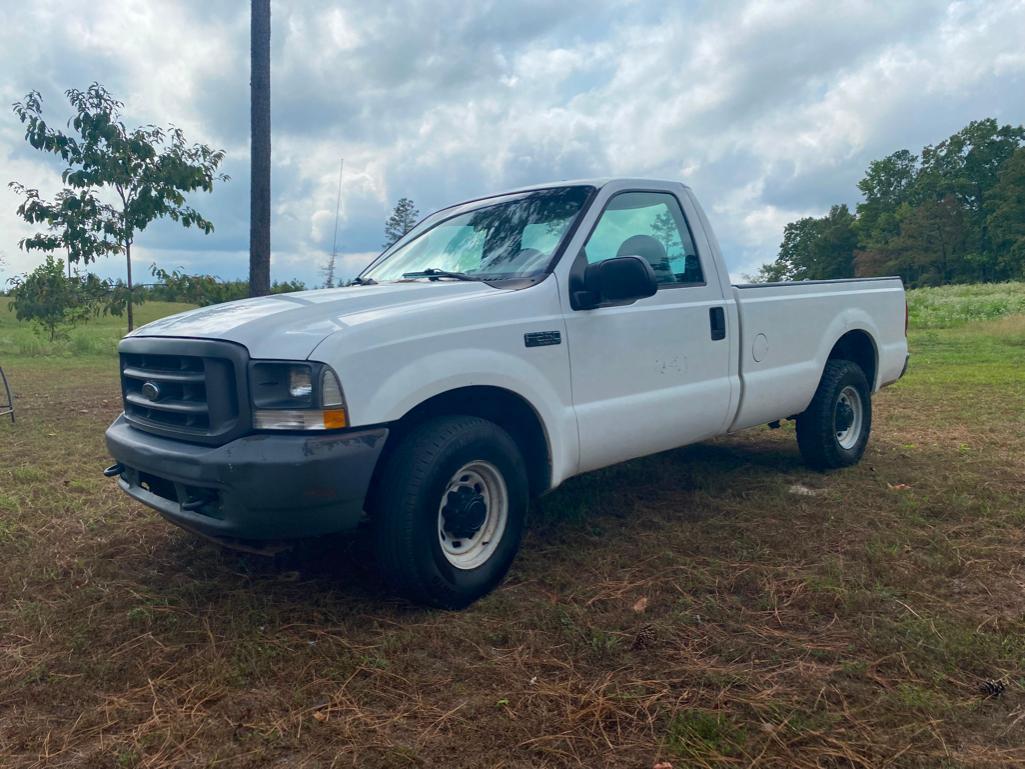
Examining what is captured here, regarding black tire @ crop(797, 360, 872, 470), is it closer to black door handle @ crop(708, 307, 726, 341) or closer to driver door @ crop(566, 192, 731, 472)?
driver door @ crop(566, 192, 731, 472)

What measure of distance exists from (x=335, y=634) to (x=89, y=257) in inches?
392

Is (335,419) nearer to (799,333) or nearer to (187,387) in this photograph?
(187,387)

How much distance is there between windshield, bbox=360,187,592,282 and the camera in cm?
398

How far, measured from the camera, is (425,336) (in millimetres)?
3188

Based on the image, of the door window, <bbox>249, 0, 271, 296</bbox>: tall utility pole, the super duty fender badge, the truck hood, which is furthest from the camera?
<bbox>249, 0, 271, 296</bbox>: tall utility pole

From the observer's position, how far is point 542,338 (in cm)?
362

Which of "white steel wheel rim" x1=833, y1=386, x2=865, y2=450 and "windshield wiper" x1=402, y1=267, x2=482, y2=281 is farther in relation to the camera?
"white steel wheel rim" x1=833, y1=386, x2=865, y2=450

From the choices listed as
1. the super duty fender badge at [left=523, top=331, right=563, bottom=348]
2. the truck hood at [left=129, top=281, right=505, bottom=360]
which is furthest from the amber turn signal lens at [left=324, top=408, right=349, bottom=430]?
the super duty fender badge at [left=523, top=331, right=563, bottom=348]

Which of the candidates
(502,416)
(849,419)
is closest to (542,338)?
(502,416)

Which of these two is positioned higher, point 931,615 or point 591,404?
point 591,404

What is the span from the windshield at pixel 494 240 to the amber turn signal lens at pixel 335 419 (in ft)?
4.20

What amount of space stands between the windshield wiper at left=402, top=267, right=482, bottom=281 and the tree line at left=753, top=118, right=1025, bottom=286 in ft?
198

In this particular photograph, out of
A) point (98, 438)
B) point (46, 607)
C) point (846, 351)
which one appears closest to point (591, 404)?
point (46, 607)

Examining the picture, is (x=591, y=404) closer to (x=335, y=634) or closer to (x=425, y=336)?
(x=425, y=336)
